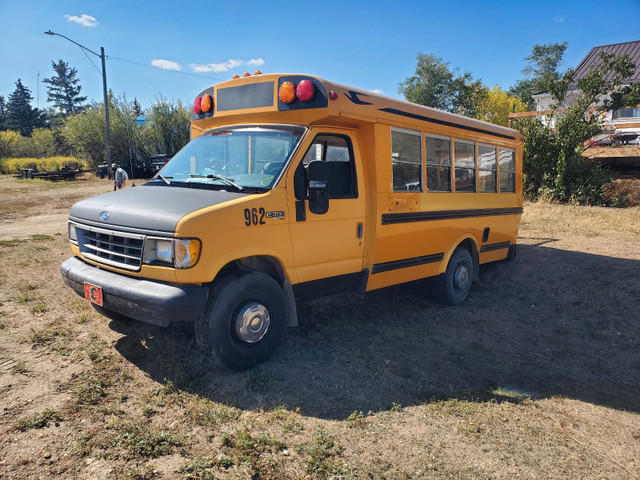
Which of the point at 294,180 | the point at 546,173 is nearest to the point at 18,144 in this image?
the point at 546,173

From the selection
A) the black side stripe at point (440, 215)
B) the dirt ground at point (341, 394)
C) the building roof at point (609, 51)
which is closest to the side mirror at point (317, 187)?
the black side stripe at point (440, 215)

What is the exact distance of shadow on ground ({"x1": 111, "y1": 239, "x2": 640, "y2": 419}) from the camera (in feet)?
13.0

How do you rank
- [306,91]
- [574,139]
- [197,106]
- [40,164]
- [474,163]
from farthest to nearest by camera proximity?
1. [40,164]
2. [574,139]
3. [474,163]
4. [197,106]
5. [306,91]

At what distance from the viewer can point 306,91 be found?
176 inches

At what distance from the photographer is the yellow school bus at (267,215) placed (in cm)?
372

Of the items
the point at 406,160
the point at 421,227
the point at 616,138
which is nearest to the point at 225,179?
the point at 406,160

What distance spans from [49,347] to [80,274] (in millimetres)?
877

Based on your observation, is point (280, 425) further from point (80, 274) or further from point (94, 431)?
point (80, 274)

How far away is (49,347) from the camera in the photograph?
4.42 m

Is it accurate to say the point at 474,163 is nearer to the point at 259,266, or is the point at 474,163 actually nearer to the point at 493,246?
the point at 493,246

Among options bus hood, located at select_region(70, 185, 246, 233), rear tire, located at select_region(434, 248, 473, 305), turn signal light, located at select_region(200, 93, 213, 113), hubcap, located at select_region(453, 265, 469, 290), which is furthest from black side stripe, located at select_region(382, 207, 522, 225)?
turn signal light, located at select_region(200, 93, 213, 113)

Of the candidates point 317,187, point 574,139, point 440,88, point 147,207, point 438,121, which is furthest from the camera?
point 440,88

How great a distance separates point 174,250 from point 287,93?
6.44 feet

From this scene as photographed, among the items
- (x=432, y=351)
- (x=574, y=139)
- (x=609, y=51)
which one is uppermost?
(x=609, y=51)
